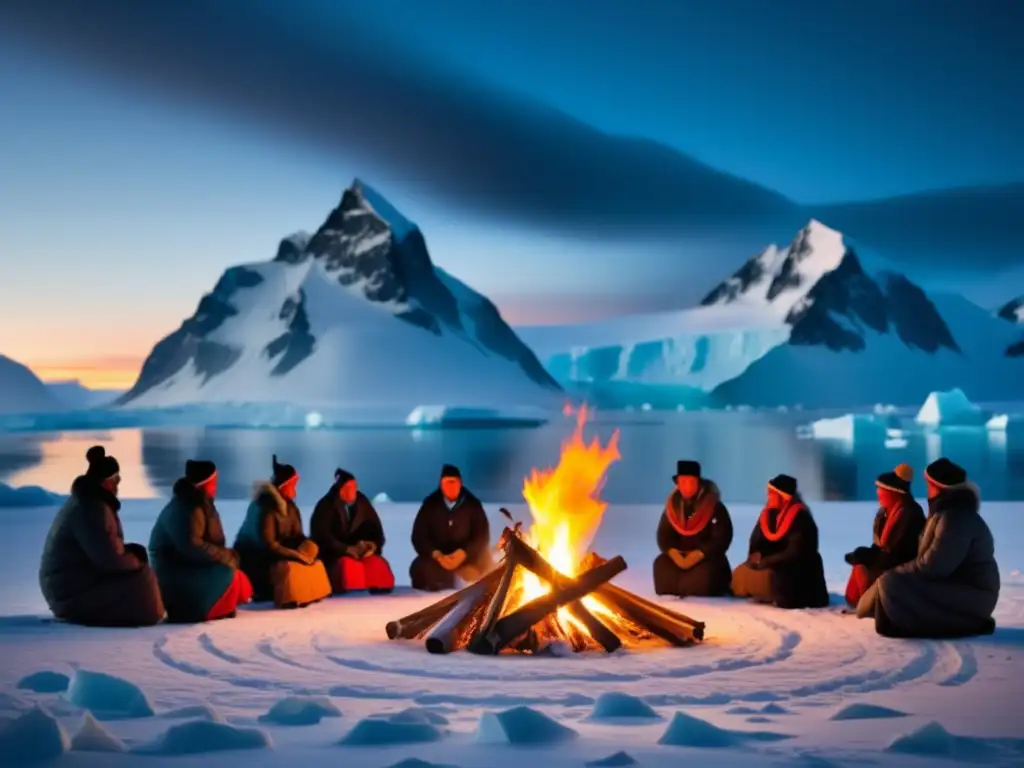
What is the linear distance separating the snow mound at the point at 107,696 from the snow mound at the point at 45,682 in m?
0.35

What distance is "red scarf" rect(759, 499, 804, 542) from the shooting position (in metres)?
9.95

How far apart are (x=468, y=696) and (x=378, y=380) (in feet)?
387

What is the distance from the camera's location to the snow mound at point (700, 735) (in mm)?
5605

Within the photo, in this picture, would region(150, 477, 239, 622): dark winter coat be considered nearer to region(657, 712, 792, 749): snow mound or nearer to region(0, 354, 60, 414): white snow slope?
region(657, 712, 792, 749): snow mound

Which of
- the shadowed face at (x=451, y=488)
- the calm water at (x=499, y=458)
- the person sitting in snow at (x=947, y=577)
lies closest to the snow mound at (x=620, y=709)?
the person sitting in snow at (x=947, y=577)

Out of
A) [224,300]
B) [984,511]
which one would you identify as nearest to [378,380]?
[224,300]

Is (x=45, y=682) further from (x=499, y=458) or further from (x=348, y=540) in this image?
(x=499, y=458)

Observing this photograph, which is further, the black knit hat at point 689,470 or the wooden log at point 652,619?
the black knit hat at point 689,470

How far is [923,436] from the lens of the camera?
64.1m

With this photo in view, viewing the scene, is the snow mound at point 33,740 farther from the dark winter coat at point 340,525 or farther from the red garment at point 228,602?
the dark winter coat at point 340,525

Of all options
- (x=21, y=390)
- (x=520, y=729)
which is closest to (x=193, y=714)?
(x=520, y=729)

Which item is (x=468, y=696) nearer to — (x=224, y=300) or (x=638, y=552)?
(x=638, y=552)

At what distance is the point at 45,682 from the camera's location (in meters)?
6.85

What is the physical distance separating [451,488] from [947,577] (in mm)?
4259
